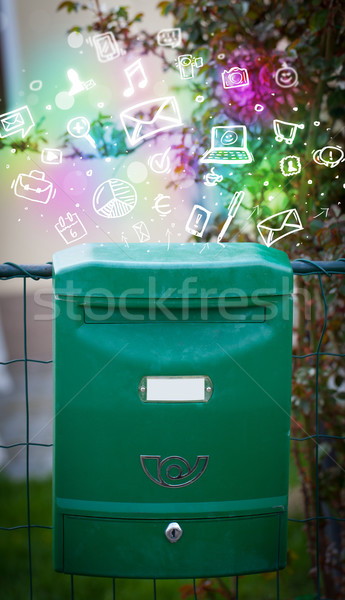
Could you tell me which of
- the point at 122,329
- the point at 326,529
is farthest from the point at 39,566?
the point at 122,329

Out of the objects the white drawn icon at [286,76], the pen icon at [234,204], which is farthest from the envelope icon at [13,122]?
the white drawn icon at [286,76]

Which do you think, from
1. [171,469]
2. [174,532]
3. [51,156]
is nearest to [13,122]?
[51,156]

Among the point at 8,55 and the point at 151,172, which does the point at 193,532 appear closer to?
the point at 151,172

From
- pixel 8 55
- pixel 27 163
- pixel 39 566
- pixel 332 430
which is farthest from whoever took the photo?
pixel 39 566

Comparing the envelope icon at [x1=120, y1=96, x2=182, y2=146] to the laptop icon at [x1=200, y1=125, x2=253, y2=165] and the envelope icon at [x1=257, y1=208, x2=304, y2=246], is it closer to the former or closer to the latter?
the laptop icon at [x1=200, y1=125, x2=253, y2=165]

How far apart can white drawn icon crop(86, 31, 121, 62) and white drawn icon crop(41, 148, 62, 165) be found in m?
0.43

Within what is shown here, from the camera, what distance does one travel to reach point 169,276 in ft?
4.10

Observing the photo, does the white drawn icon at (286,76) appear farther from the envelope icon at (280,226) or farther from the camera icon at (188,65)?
the envelope icon at (280,226)

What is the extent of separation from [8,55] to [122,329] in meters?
1.19

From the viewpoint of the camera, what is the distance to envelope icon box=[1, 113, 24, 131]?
1723 millimetres

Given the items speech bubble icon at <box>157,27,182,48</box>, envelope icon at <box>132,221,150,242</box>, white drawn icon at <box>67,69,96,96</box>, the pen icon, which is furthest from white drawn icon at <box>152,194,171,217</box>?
speech bubble icon at <box>157,27,182,48</box>

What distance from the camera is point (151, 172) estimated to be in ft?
5.75

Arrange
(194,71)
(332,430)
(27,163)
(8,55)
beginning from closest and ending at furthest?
(27,163)
(8,55)
(194,71)
(332,430)

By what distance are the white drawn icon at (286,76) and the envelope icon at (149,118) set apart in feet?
1.53
